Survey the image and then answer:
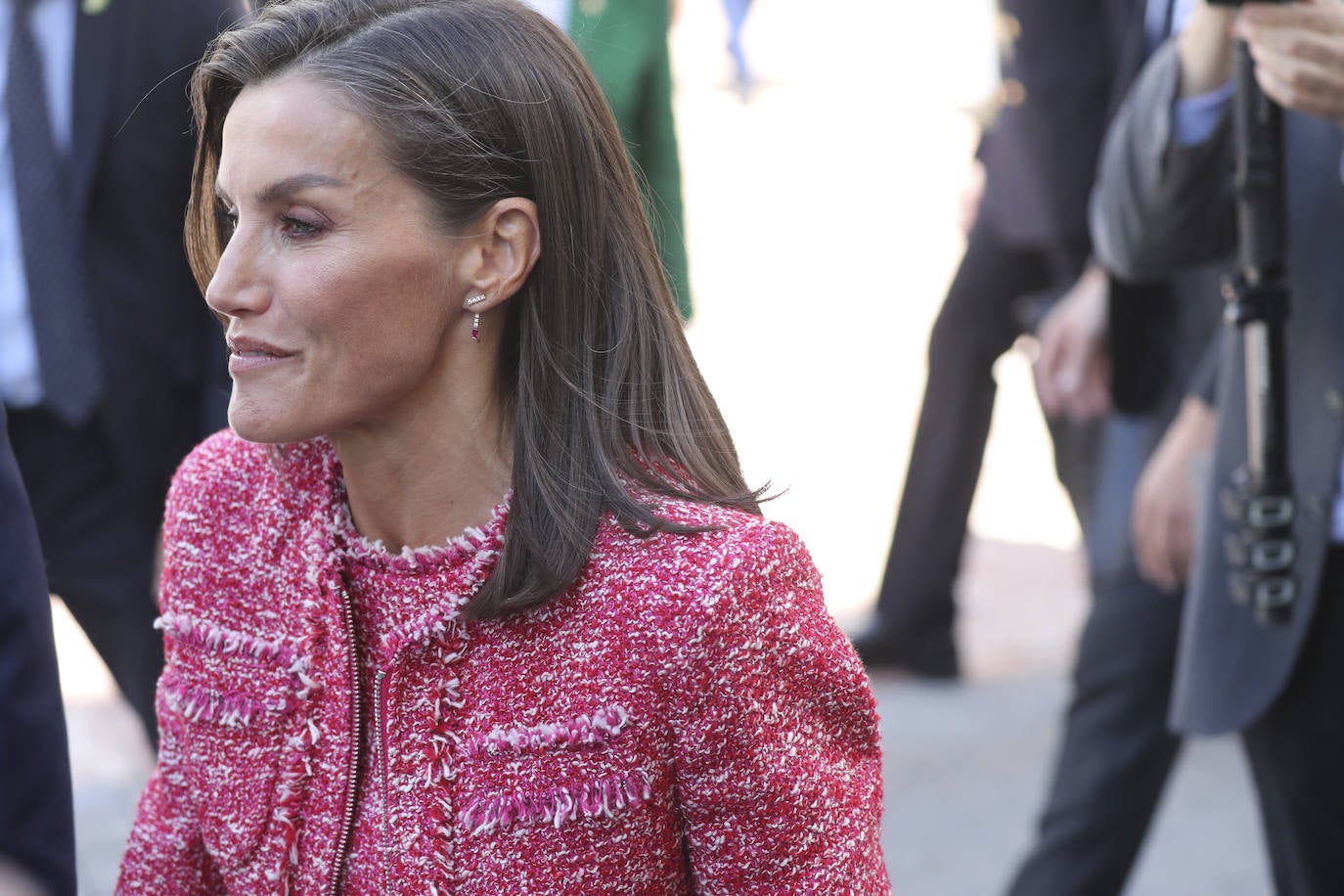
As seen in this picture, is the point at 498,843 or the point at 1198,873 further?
the point at 1198,873

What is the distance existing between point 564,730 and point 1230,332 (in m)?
1.43

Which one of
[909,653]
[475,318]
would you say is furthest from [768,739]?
[909,653]

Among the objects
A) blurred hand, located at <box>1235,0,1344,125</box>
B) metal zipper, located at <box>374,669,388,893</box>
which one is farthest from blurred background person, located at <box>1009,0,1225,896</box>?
metal zipper, located at <box>374,669,388,893</box>

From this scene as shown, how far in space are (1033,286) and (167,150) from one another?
105 inches

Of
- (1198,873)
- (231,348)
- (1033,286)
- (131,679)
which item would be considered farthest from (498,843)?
(1033,286)

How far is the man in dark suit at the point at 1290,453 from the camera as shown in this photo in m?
2.67

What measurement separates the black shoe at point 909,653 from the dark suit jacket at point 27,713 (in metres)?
3.95

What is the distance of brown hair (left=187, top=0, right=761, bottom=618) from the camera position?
6.04 feet

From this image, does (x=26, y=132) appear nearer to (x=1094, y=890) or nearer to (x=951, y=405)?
(x=1094, y=890)

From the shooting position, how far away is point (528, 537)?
1.86 metres

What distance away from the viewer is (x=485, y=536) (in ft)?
6.27

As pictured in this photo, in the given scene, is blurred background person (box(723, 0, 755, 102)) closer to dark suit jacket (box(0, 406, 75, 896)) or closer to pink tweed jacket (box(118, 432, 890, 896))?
pink tweed jacket (box(118, 432, 890, 896))

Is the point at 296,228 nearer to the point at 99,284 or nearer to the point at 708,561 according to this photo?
the point at 708,561

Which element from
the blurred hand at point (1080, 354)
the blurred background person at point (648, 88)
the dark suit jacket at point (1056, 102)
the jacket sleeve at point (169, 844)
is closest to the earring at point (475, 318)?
the jacket sleeve at point (169, 844)
